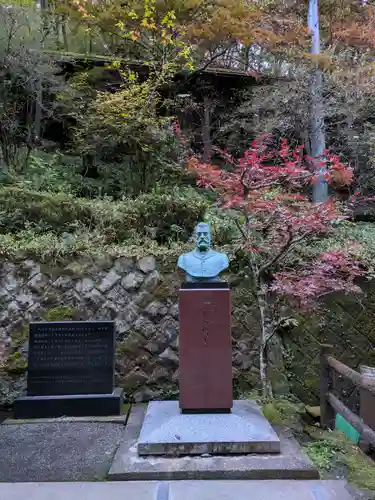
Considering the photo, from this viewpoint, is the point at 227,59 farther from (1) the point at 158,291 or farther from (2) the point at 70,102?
(1) the point at 158,291

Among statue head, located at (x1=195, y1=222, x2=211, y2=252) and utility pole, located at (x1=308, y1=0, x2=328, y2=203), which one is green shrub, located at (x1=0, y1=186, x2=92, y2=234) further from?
utility pole, located at (x1=308, y1=0, x2=328, y2=203)

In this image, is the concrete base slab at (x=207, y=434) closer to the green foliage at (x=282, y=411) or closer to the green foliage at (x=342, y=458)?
the green foliage at (x=282, y=411)

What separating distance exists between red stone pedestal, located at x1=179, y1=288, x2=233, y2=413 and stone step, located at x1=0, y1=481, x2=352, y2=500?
42.4 inches

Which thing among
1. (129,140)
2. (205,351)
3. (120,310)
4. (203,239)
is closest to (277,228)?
(203,239)

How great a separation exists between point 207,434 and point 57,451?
1.44m

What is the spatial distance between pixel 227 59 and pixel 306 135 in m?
3.51

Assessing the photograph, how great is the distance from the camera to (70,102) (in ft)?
29.9

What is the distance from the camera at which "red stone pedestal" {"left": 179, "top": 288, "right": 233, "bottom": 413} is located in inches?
165

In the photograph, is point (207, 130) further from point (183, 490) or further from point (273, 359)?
point (183, 490)

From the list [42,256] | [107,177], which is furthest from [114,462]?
[107,177]

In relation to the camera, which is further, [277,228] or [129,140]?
[129,140]

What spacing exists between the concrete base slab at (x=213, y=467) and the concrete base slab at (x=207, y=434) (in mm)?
59

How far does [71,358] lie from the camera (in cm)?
490

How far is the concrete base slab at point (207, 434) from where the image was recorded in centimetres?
354
